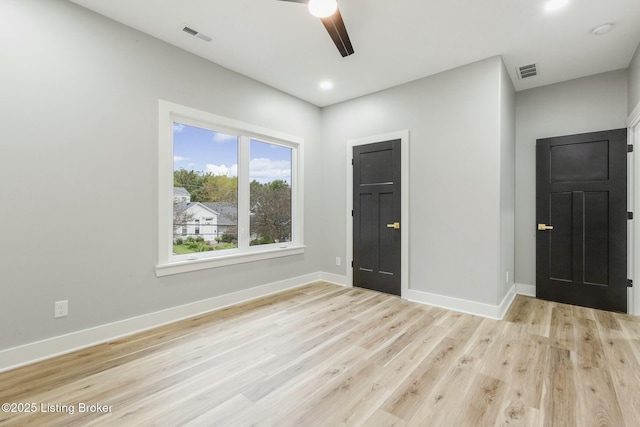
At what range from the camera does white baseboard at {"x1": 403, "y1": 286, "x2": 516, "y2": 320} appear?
3.23m

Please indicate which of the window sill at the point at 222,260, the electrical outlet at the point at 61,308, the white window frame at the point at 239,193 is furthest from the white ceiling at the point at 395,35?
the electrical outlet at the point at 61,308

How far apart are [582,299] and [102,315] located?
5.34 m

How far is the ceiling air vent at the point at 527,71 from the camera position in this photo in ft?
11.4

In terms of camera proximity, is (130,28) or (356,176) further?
(356,176)

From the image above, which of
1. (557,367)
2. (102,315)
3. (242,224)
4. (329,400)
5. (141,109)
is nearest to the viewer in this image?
(329,400)

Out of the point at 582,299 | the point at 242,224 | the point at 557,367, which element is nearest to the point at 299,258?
the point at 242,224

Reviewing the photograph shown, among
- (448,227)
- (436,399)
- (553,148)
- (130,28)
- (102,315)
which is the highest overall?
(130,28)

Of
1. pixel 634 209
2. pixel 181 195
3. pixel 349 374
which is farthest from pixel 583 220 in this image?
pixel 181 195

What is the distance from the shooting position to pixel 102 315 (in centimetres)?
261

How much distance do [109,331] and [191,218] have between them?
1313mm

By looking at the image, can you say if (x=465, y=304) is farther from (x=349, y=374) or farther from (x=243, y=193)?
(x=243, y=193)

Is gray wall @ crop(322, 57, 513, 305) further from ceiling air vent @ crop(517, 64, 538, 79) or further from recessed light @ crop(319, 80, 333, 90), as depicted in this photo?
recessed light @ crop(319, 80, 333, 90)

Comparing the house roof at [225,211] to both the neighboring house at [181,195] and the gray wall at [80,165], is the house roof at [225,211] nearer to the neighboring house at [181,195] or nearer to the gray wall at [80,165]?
the neighboring house at [181,195]

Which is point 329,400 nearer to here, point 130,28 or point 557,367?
point 557,367
